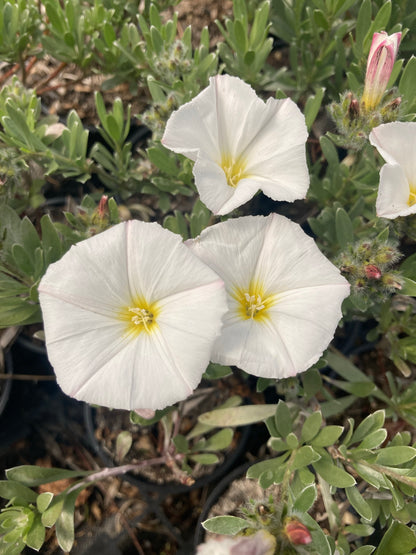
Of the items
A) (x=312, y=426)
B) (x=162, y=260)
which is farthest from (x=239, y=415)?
(x=162, y=260)

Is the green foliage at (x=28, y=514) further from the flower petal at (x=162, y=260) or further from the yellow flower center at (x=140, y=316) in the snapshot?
the flower petal at (x=162, y=260)

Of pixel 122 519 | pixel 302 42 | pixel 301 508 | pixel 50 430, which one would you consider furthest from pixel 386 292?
pixel 50 430

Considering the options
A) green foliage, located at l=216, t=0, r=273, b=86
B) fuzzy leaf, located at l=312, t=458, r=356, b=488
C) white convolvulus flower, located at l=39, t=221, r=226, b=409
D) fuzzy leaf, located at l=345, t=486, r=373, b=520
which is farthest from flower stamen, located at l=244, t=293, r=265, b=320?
green foliage, located at l=216, t=0, r=273, b=86

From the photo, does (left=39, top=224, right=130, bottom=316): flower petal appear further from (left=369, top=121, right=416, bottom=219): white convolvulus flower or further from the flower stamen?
(left=369, top=121, right=416, bottom=219): white convolvulus flower

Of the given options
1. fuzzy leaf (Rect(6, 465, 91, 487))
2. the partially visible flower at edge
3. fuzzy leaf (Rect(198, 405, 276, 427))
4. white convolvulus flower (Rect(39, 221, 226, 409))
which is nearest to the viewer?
the partially visible flower at edge

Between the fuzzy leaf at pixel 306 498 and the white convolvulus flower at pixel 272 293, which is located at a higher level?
the white convolvulus flower at pixel 272 293

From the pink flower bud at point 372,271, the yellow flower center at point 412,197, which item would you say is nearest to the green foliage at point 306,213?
the pink flower bud at point 372,271

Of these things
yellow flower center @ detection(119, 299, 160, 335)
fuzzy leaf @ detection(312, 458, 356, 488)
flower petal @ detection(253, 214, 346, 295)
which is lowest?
fuzzy leaf @ detection(312, 458, 356, 488)

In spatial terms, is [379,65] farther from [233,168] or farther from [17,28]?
[17,28]
